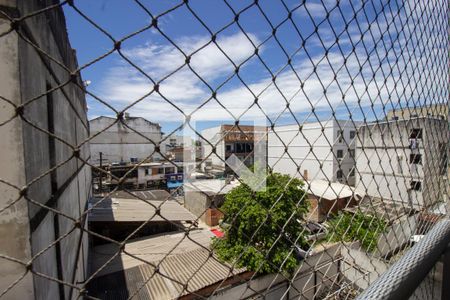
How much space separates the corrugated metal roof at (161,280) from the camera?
3.78 metres

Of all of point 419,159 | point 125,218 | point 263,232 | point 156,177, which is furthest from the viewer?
point 156,177

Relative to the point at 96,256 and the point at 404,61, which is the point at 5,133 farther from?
the point at 96,256

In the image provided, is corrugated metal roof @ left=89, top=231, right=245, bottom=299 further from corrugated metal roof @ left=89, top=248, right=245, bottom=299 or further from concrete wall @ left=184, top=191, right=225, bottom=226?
concrete wall @ left=184, top=191, right=225, bottom=226

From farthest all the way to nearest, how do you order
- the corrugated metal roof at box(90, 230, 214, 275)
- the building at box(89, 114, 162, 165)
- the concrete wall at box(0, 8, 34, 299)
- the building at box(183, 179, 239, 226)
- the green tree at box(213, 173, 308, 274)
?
the building at box(89, 114, 162, 165) → the building at box(183, 179, 239, 226) → the corrugated metal roof at box(90, 230, 214, 275) → the green tree at box(213, 173, 308, 274) → the concrete wall at box(0, 8, 34, 299)

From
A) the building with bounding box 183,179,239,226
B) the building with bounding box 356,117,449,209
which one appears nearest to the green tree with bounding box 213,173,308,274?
the building with bounding box 356,117,449,209

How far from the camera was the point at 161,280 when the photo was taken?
4160 mm

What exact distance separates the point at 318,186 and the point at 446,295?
924cm

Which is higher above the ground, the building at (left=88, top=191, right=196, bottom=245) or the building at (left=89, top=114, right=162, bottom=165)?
the building at (left=89, top=114, right=162, bottom=165)

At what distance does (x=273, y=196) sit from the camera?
4.74 metres

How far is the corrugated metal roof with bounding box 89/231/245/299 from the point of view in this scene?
3.78 meters

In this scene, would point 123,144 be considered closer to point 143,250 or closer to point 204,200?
point 204,200

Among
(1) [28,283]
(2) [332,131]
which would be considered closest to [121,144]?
(2) [332,131]

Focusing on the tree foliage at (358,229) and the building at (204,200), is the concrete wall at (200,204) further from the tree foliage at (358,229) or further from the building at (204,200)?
the tree foliage at (358,229)

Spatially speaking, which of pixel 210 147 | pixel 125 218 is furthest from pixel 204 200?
pixel 210 147
